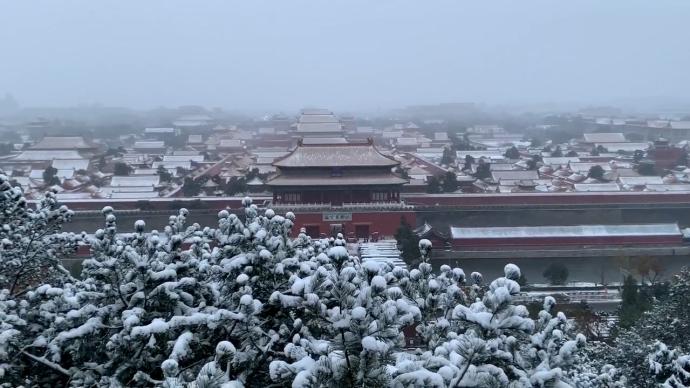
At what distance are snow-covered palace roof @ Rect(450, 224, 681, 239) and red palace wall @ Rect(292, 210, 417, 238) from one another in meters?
1.25

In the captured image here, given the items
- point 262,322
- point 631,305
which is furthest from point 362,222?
point 262,322

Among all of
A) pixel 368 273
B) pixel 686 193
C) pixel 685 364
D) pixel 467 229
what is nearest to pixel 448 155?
pixel 686 193

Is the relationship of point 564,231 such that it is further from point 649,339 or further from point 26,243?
point 26,243

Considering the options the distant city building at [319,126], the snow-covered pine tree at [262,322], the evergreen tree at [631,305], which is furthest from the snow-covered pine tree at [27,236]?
the distant city building at [319,126]

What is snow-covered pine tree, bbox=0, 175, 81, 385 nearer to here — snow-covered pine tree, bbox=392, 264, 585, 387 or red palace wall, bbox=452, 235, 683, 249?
snow-covered pine tree, bbox=392, 264, 585, 387

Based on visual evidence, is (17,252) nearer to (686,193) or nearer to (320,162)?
(320,162)

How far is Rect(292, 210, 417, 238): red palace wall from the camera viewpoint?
14172 millimetres

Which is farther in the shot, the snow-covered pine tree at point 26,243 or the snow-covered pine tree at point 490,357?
the snow-covered pine tree at point 26,243

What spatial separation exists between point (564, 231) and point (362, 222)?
14.2 ft

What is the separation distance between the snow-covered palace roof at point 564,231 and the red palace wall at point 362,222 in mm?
1246

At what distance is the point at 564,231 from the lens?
45.8ft

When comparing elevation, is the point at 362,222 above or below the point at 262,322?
below

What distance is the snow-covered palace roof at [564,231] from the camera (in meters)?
13.7

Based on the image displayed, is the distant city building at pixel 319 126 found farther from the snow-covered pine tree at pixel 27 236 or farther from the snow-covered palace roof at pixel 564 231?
the snow-covered pine tree at pixel 27 236
